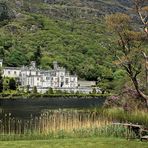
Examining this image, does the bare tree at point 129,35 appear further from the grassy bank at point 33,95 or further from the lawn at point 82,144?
the grassy bank at point 33,95

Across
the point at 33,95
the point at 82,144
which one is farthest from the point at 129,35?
the point at 33,95

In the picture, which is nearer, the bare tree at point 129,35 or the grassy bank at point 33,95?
the bare tree at point 129,35

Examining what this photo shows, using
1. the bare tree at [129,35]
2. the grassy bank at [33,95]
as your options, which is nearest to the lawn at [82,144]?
the bare tree at [129,35]

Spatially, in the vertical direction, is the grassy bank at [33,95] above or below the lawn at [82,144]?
above

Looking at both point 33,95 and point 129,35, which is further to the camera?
point 33,95

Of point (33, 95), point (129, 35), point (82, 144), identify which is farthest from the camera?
point (33, 95)

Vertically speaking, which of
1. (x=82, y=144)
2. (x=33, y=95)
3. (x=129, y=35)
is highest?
(x=129, y=35)

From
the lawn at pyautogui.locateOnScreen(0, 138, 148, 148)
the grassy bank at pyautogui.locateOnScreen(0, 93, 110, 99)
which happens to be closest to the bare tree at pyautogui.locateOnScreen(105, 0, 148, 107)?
the lawn at pyautogui.locateOnScreen(0, 138, 148, 148)

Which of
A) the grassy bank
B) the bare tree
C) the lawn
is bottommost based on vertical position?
the lawn

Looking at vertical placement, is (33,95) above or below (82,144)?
above

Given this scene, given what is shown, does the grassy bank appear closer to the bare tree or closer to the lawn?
the lawn

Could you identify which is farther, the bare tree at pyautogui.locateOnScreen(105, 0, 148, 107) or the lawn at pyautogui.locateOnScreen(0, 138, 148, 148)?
the bare tree at pyautogui.locateOnScreen(105, 0, 148, 107)

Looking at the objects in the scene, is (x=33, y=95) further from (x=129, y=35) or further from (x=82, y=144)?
(x=129, y=35)

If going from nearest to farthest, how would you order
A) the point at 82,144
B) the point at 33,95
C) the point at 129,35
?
the point at 82,144 → the point at 129,35 → the point at 33,95
